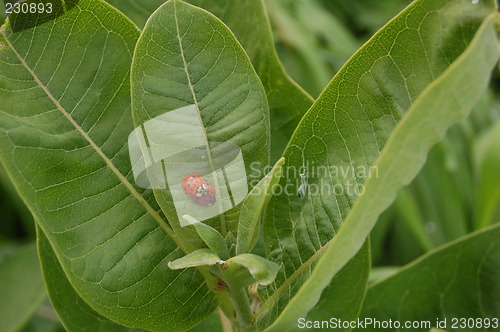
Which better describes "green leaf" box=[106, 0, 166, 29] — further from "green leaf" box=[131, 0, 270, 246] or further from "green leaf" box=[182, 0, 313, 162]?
"green leaf" box=[131, 0, 270, 246]

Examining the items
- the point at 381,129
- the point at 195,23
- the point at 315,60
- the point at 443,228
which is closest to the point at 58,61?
the point at 195,23

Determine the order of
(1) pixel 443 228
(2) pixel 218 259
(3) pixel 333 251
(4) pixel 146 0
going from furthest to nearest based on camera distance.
A: 1. (1) pixel 443 228
2. (4) pixel 146 0
3. (2) pixel 218 259
4. (3) pixel 333 251

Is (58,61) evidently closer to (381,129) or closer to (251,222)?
(251,222)

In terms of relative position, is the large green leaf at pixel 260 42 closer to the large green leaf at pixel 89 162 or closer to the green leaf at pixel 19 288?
the large green leaf at pixel 89 162

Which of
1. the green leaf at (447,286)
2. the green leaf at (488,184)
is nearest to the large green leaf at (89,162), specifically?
the green leaf at (447,286)

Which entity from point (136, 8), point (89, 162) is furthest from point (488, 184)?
point (89, 162)

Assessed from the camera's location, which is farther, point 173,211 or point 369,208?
point 173,211
